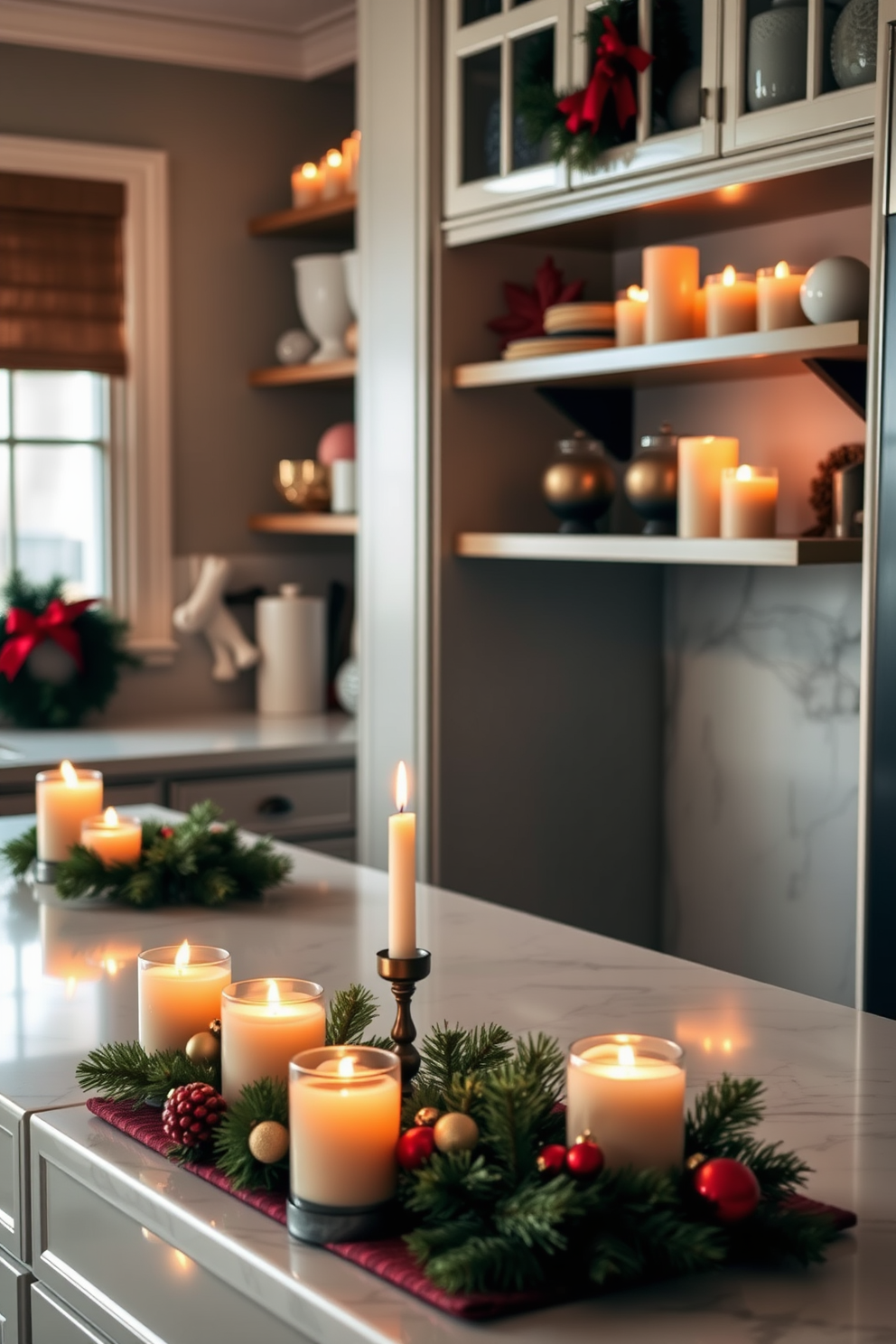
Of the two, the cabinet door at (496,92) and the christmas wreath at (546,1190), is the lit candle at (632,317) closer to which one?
the cabinet door at (496,92)

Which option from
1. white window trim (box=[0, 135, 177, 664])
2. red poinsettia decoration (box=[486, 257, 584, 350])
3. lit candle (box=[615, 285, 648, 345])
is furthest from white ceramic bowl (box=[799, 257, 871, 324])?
white window trim (box=[0, 135, 177, 664])

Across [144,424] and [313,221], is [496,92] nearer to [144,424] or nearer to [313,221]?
[313,221]

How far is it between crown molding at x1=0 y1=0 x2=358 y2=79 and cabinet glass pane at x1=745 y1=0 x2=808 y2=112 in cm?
178

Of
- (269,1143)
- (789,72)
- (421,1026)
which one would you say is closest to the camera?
(269,1143)

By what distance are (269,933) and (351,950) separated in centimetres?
13

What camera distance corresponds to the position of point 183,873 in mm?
2041

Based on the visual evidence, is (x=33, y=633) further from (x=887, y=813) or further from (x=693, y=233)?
(x=887, y=813)

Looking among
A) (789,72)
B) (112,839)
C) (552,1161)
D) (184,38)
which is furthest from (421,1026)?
(184,38)

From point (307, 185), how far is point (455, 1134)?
3.36 m

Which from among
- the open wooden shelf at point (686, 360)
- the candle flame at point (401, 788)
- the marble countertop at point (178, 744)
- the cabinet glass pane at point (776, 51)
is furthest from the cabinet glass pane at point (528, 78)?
the candle flame at point (401, 788)

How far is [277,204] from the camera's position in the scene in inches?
167

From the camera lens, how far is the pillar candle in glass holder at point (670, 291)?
8.73 ft

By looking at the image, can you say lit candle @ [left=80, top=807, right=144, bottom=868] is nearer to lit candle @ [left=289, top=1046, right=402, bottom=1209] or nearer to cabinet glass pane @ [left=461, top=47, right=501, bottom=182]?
lit candle @ [left=289, top=1046, right=402, bottom=1209]

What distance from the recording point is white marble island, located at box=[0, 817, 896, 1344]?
96 centimetres
